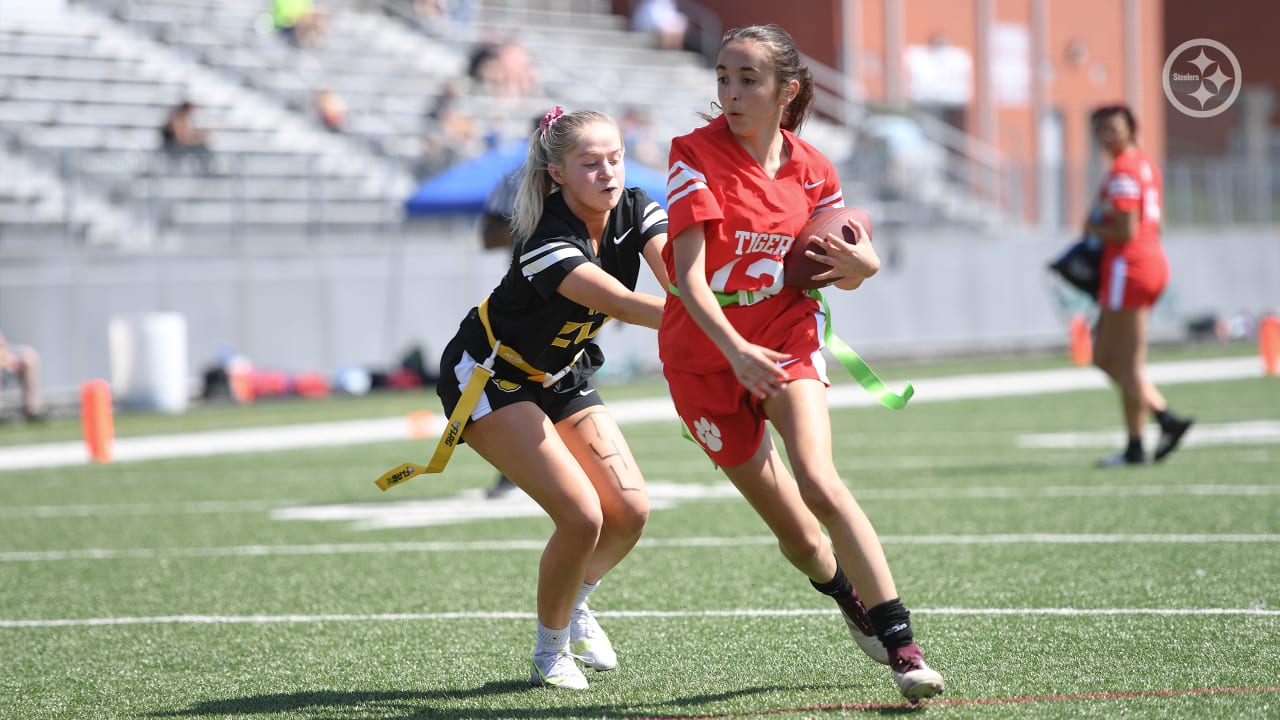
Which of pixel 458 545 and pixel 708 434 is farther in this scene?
pixel 458 545

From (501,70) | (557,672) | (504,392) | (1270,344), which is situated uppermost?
(501,70)

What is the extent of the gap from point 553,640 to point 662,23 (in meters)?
27.3

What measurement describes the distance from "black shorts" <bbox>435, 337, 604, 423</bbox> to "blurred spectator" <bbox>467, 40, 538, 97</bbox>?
66.2 ft

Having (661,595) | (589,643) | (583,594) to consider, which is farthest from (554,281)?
(661,595)

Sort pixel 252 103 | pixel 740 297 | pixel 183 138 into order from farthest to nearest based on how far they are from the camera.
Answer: pixel 252 103
pixel 183 138
pixel 740 297

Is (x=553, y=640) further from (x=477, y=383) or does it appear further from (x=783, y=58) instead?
(x=783, y=58)

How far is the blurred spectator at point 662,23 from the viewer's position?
3111cm

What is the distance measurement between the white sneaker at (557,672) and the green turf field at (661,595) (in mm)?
56

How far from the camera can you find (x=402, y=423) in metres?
15.0

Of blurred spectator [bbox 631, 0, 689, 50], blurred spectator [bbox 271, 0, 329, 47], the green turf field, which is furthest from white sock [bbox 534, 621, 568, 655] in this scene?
blurred spectator [bbox 631, 0, 689, 50]

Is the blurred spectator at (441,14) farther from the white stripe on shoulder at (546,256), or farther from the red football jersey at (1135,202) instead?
the white stripe on shoulder at (546,256)

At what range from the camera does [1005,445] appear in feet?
38.8

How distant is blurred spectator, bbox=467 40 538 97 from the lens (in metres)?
24.9

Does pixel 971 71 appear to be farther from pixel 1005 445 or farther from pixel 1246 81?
pixel 1005 445
